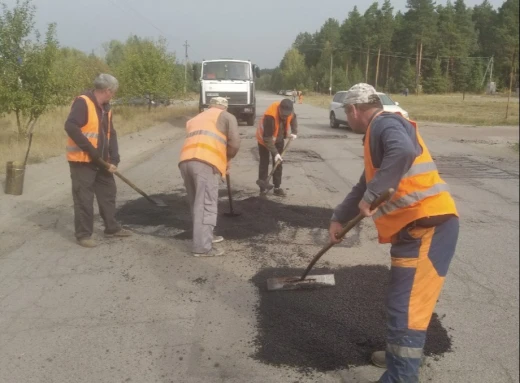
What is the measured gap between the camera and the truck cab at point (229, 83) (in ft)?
68.8

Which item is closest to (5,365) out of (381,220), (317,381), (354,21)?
(317,381)

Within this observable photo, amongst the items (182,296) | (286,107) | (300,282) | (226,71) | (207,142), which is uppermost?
(226,71)

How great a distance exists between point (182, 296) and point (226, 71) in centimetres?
1820

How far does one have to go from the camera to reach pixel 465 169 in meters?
11.3

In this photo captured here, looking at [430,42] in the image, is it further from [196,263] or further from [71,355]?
[71,355]

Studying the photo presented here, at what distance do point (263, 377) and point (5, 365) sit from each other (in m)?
1.71

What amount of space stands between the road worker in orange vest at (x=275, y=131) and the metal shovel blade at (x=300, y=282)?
12.1ft

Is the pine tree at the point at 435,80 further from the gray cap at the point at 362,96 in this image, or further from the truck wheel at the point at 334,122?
the gray cap at the point at 362,96

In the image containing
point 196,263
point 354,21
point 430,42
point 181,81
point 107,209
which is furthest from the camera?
point 181,81

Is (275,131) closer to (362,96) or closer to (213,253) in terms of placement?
(213,253)

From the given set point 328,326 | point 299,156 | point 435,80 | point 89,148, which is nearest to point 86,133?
point 89,148

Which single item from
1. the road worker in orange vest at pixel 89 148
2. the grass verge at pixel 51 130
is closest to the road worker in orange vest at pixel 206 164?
the road worker in orange vest at pixel 89 148

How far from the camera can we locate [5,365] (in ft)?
10.8

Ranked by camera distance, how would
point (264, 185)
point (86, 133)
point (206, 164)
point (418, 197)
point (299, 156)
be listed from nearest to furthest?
point (418, 197), point (206, 164), point (86, 133), point (264, 185), point (299, 156)
